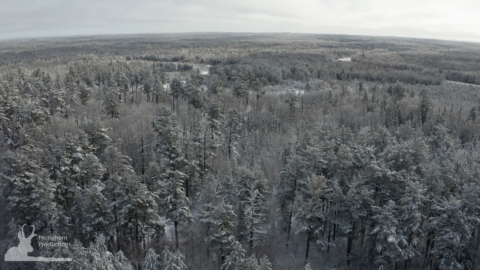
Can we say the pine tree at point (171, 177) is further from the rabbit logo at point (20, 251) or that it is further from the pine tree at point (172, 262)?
the rabbit logo at point (20, 251)

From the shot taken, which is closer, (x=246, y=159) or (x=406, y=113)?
(x=246, y=159)

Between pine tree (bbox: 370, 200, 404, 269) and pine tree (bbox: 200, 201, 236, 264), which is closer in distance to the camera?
pine tree (bbox: 370, 200, 404, 269)

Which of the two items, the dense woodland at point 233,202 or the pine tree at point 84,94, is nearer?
the dense woodland at point 233,202

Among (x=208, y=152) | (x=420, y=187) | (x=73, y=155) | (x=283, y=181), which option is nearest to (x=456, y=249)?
(x=420, y=187)

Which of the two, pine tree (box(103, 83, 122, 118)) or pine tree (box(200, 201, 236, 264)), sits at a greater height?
pine tree (box(103, 83, 122, 118))

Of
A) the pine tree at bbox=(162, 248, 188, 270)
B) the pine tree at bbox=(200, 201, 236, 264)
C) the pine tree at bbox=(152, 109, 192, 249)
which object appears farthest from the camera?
the pine tree at bbox=(152, 109, 192, 249)

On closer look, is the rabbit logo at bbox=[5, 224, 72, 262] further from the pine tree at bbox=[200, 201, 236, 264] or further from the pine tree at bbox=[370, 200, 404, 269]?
the pine tree at bbox=[370, 200, 404, 269]

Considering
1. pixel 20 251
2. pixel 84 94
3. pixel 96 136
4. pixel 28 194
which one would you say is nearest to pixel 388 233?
pixel 20 251

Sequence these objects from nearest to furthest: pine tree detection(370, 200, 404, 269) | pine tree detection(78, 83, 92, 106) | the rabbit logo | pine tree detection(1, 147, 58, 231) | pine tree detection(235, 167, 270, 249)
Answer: pine tree detection(370, 200, 404, 269) < the rabbit logo < pine tree detection(1, 147, 58, 231) < pine tree detection(235, 167, 270, 249) < pine tree detection(78, 83, 92, 106)

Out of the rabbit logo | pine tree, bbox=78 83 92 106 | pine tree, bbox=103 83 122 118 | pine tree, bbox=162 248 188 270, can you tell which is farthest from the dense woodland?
pine tree, bbox=78 83 92 106

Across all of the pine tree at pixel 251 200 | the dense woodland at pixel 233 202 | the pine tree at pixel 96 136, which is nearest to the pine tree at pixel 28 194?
the dense woodland at pixel 233 202

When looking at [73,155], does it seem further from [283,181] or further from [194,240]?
[283,181]
